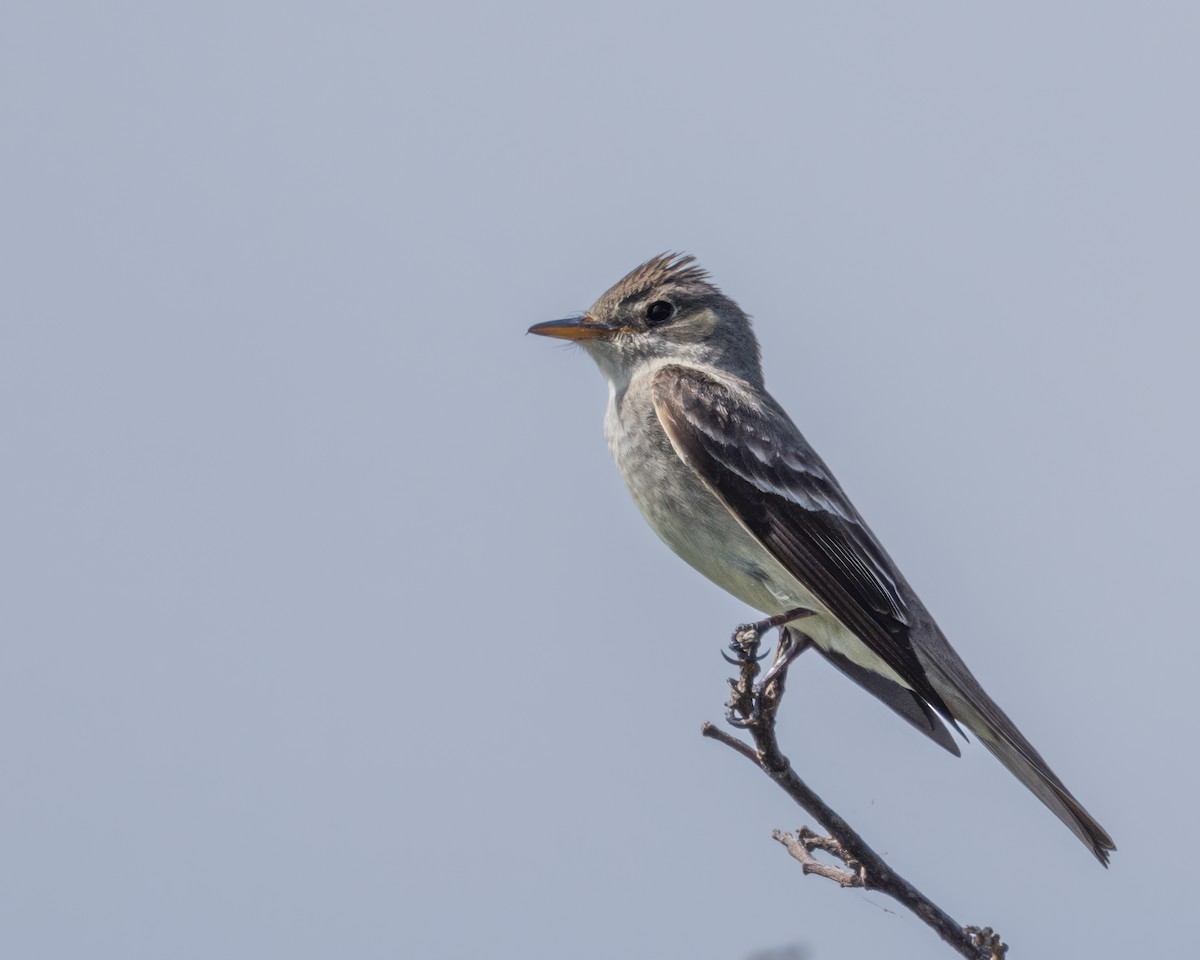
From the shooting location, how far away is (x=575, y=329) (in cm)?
804

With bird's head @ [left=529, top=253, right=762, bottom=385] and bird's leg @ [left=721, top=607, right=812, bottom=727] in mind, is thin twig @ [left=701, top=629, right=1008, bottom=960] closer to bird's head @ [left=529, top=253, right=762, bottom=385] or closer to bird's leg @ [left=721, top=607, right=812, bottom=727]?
bird's leg @ [left=721, top=607, right=812, bottom=727]

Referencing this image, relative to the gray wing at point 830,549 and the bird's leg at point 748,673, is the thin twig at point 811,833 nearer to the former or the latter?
the bird's leg at point 748,673

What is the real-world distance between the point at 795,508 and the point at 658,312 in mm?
1633

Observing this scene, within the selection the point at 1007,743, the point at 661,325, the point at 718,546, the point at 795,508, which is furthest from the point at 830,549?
the point at 661,325

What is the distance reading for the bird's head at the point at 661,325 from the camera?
8102mm

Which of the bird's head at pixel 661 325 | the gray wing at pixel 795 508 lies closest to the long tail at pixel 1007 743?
the gray wing at pixel 795 508

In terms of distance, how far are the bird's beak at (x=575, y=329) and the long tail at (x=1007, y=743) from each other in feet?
8.10

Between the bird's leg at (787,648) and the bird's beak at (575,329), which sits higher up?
the bird's beak at (575,329)

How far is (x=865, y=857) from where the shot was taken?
207 inches

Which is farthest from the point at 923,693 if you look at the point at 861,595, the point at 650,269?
the point at 650,269

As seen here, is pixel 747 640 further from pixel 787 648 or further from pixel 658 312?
pixel 658 312

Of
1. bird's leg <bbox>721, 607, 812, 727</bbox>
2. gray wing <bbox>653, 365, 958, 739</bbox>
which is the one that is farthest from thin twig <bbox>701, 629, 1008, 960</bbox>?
gray wing <bbox>653, 365, 958, 739</bbox>

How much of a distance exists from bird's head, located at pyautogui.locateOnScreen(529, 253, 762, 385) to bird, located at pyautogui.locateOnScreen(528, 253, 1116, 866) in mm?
70

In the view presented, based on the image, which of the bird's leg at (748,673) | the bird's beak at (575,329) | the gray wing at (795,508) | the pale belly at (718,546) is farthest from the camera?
the bird's beak at (575,329)
